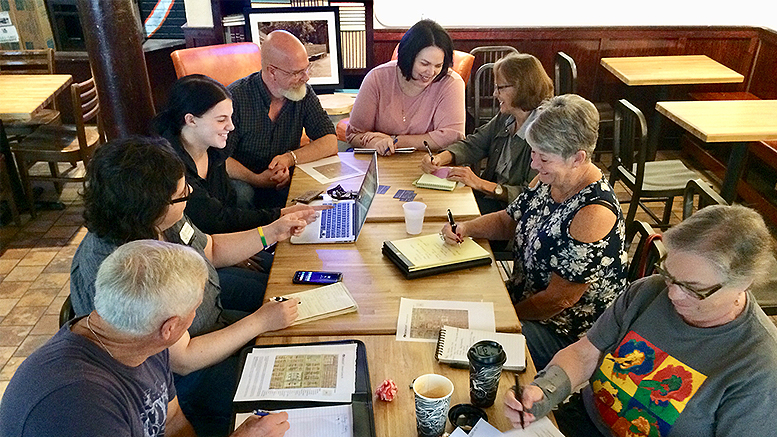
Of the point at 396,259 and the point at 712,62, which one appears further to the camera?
the point at 712,62

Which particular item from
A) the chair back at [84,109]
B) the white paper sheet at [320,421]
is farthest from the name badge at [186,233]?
the chair back at [84,109]

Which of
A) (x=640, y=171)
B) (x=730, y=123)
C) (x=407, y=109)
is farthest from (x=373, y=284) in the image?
(x=730, y=123)

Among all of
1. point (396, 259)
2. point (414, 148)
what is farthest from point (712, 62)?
point (396, 259)

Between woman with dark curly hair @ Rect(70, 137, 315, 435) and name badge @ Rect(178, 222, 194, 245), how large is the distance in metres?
0.09

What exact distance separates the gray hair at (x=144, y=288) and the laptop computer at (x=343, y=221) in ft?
2.82

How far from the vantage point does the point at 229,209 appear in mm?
2334

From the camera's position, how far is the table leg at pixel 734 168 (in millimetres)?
3504

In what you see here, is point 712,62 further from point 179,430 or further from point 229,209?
point 179,430

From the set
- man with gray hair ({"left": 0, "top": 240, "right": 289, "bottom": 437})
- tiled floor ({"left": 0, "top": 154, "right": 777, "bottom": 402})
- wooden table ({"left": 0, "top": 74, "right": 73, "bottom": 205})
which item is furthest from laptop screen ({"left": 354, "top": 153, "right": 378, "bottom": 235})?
wooden table ({"left": 0, "top": 74, "right": 73, "bottom": 205})

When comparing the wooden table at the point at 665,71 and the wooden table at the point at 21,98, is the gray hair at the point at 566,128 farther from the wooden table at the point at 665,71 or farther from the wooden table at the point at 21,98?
the wooden table at the point at 21,98

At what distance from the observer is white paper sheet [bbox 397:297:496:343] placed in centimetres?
161

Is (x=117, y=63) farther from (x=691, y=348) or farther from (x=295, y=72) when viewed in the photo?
(x=691, y=348)

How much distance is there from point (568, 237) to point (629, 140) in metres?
1.89

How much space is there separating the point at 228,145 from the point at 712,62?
4.02 m
